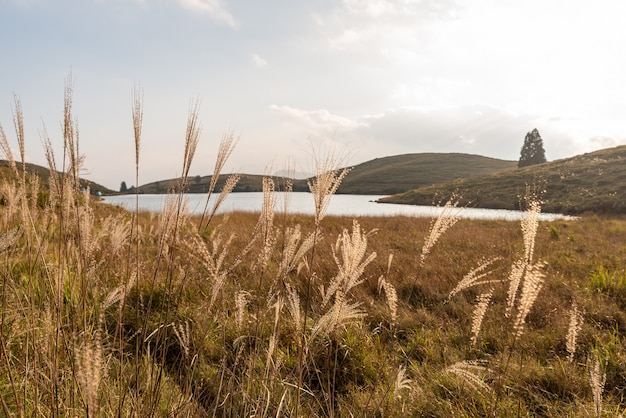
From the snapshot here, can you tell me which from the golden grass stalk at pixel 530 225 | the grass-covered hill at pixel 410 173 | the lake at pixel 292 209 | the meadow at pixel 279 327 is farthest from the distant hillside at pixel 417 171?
the golden grass stalk at pixel 530 225

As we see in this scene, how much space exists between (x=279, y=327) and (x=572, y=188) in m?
45.1

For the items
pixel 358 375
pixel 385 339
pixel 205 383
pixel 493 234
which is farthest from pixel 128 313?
pixel 493 234

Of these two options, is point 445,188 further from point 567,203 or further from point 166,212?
point 166,212

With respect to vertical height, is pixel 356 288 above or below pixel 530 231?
below

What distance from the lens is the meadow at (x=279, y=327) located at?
192 cm

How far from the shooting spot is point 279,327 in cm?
408

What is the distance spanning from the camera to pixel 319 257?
25.5 ft

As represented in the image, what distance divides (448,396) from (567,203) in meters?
37.6

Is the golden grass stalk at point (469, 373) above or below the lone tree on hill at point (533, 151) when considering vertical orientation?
below

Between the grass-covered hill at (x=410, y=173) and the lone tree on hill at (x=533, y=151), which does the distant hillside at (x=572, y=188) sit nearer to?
the lone tree on hill at (x=533, y=151)

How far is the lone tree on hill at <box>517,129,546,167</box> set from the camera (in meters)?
78.0

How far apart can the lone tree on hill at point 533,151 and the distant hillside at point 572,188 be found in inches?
833

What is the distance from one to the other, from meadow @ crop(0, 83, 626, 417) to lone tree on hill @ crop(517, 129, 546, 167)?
266ft

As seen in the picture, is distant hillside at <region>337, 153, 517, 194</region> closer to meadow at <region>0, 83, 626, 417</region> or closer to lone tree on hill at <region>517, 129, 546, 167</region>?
lone tree on hill at <region>517, 129, 546, 167</region>
